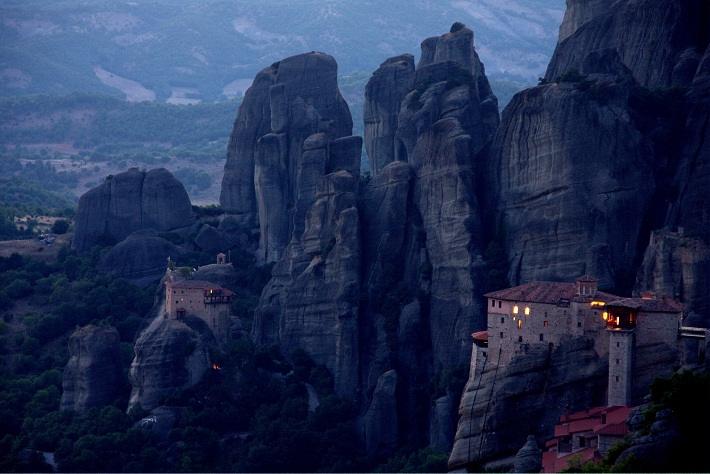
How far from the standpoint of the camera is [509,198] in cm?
8706

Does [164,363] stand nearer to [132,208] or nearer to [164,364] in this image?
[164,364]

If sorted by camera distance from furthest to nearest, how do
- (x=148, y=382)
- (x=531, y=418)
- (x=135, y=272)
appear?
(x=135, y=272), (x=148, y=382), (x=531, y=418)

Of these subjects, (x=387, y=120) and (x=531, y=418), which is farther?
(x=387, y=120)

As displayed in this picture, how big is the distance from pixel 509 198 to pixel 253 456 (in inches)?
630

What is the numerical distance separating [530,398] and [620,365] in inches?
174

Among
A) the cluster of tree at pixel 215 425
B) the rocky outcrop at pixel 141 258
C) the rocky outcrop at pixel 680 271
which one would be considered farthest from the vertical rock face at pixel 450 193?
the rocky outcrop at pixel 141 258

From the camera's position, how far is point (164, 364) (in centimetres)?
8975

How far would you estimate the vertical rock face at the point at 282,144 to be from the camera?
102m

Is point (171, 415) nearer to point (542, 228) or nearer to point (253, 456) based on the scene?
point (253, 456)

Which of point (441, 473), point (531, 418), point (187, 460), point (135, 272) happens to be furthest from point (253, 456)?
point (135, 272)

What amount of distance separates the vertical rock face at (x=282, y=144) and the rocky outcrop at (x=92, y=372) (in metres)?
12.1

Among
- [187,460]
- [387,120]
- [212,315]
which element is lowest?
[187,460]

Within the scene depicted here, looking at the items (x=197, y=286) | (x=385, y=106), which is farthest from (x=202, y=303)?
(x=385, y=106)

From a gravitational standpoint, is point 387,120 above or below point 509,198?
above
